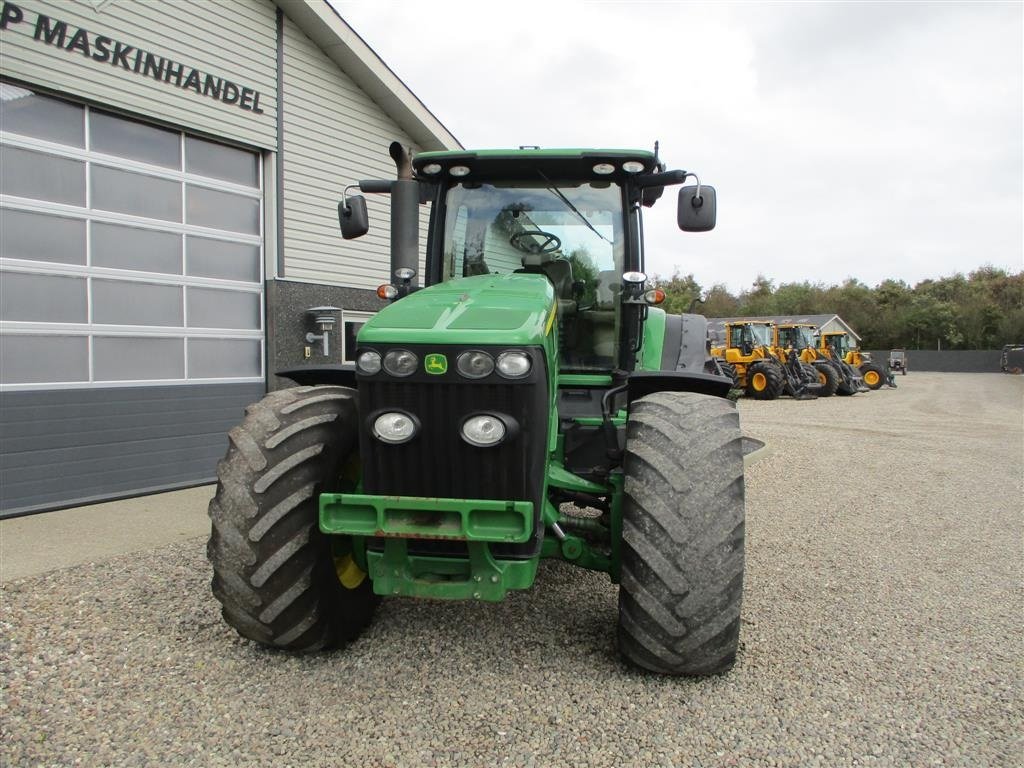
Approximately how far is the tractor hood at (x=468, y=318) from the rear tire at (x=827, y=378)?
800 inches

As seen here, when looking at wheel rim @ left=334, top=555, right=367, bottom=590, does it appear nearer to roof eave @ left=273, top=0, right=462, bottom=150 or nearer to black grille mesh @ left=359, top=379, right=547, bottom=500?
black grille mesh @ left=359, top=379, right=547, bottom=500

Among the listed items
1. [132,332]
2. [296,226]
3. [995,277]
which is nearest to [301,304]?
[296,226]

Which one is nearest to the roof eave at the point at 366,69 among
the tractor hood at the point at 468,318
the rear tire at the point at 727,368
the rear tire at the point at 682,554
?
the tractor hood at the point at 468,318

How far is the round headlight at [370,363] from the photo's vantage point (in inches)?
113

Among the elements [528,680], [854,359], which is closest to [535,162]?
[528,680]

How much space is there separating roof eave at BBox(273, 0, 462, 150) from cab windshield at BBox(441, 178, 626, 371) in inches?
199

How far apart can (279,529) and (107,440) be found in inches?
174

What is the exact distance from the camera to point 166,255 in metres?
7.15

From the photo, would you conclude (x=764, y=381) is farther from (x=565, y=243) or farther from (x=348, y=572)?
(x=348, y=572)

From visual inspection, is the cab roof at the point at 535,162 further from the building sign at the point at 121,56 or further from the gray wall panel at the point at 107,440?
the gray wall panel at the point at 107,440

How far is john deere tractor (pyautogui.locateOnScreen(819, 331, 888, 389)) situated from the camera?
2658 cm

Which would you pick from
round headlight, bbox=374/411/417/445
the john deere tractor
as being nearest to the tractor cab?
the john deere tractor

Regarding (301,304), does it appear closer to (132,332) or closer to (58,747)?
(132,332)

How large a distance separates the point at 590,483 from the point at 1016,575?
3192mm
